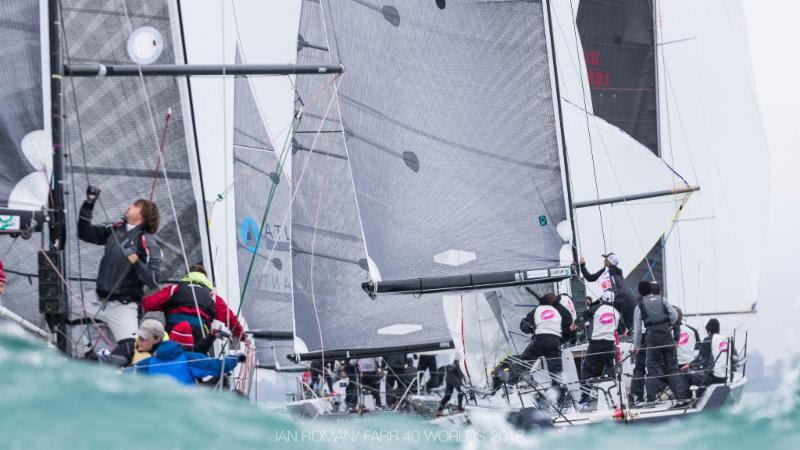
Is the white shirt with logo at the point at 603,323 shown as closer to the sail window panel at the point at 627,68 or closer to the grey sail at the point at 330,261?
the grey sail at the point at 330,261

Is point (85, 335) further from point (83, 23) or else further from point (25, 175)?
point (83, 23)

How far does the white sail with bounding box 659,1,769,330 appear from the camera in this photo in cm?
2281

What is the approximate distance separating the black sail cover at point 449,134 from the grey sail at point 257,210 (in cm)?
770

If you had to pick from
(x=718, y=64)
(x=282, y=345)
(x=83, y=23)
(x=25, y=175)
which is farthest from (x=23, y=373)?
(x=718, y=64)

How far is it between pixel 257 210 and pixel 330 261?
3890 mm

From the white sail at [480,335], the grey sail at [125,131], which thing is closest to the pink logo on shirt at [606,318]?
the white sail at [480,335]

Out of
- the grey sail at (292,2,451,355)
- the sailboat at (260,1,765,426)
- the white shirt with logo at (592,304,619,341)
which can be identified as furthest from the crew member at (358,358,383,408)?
the white shirt with logo at (592,304,619,341)

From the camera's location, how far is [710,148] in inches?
918

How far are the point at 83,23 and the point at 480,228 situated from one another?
4.60 m

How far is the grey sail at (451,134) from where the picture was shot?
11742 mm

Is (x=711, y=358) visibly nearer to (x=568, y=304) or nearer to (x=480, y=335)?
(x=568, y=304)

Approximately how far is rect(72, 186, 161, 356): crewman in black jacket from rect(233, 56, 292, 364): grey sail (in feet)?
37.7

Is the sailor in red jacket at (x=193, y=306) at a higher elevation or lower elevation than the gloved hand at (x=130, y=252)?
lower

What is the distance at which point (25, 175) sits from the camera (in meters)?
8.50
